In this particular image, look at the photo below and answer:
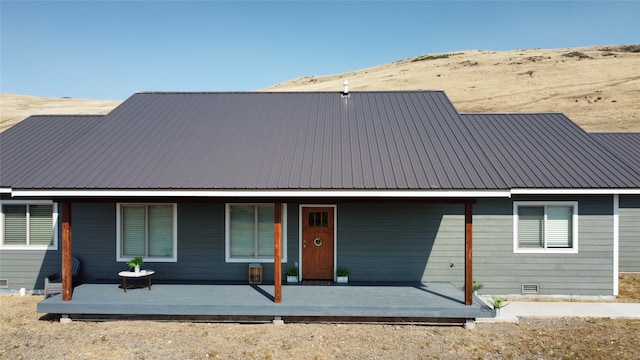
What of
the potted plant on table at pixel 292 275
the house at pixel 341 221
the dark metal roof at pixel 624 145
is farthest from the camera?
Result: the dark metal roof at pixel 624 145

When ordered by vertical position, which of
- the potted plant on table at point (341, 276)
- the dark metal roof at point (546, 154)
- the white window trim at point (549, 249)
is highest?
the dark metal roof at point (546, 154)

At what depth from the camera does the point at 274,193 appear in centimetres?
866

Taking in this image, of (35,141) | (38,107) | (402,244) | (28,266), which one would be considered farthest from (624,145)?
(38,107)

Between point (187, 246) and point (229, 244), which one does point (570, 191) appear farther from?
point (187, 246)

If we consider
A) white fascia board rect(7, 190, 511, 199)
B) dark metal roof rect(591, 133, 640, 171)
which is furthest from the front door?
dark metal roof rect(591, 133, 640, 171)

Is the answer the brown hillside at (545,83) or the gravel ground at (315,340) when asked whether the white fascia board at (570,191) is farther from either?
the brown hillside at (545,83)

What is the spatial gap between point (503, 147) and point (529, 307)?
14.0ft

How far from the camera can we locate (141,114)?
12.8m

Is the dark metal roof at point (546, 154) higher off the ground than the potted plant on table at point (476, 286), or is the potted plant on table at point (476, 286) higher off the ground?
the dark metal roof at point (546, 154)

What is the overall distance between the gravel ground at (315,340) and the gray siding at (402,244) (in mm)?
Result: 2168

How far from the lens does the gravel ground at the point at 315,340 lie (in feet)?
24.8

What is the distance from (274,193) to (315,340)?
301 cm

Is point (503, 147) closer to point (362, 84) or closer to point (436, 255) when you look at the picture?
point (436, 255)

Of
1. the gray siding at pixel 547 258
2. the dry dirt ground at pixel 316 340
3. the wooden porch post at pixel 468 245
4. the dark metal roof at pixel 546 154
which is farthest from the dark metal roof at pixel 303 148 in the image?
the dry dirt ground at pixel 316 340
